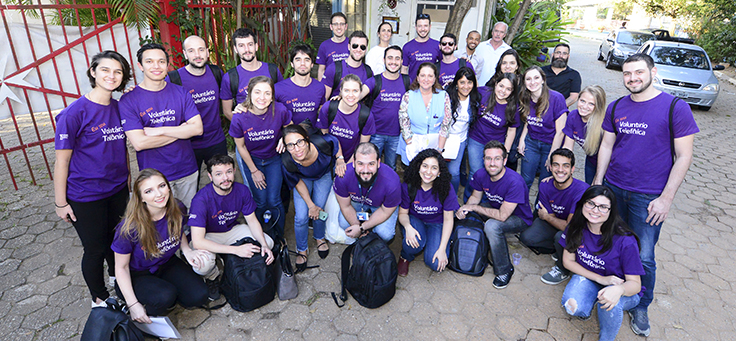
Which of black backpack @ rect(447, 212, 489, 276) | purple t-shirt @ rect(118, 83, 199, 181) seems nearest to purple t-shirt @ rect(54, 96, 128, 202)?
purple t-shirt @ rect(118, 83, 199, 181)

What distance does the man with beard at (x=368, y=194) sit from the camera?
3406 millimetres

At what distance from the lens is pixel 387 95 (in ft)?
14.2

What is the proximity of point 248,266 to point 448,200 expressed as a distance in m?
1.84

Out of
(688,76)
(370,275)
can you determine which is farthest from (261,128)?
(688,76)

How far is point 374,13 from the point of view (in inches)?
363

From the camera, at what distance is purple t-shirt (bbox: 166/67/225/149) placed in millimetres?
3793

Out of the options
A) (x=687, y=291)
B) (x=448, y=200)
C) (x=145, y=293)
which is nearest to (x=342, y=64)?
(x=448, y=200)

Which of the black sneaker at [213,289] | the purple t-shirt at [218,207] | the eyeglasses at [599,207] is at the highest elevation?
the eyeglasses at [599,207]

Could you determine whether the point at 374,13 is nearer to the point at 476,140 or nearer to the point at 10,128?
the point at 476,140

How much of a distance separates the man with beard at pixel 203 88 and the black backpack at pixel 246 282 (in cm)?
123

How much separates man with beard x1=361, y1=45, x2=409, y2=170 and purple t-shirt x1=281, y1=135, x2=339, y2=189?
713 millimetres

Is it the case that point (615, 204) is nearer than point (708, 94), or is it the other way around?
point (615, 204)

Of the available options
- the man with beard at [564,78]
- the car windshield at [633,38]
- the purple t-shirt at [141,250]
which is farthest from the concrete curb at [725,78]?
the purple t-shirt at [141,250]

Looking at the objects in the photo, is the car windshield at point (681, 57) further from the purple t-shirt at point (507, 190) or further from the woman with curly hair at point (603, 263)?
the woman with curly hair at point (603, 263)
